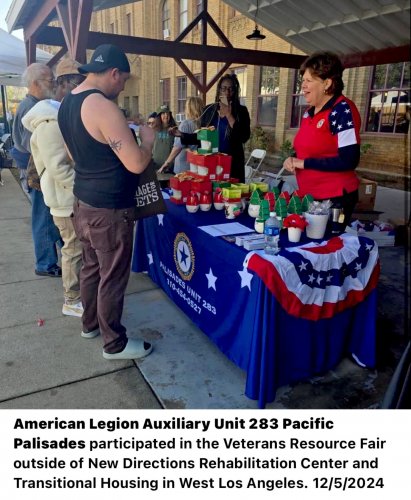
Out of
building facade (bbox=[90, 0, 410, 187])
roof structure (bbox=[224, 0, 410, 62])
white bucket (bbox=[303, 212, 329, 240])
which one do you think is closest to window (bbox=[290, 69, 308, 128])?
building facade (bbox=[90, 0, 410, 187])

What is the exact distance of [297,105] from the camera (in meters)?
12.1

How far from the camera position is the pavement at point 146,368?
91.4 inches

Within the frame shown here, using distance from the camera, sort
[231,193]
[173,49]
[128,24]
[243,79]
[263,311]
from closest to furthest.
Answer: [263,311] < [231,193] < [173,49] < [243,79] < [128,24]

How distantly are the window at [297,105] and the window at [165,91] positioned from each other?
9599 mm

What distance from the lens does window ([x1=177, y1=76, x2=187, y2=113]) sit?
61.0ft

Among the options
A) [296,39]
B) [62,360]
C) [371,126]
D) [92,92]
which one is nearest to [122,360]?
[62,360]

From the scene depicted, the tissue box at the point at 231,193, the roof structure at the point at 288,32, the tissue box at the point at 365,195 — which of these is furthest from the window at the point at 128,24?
the tissue box at the point at 231,193

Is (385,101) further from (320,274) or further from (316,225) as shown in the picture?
(320,274)

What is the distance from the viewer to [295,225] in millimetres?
2326

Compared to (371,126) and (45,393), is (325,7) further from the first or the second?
(45,393)

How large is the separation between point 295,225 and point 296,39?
576 cm

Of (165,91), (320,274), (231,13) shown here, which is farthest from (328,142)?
(165,91)

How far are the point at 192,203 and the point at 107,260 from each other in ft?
2.71

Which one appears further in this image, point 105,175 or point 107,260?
point 107,260
